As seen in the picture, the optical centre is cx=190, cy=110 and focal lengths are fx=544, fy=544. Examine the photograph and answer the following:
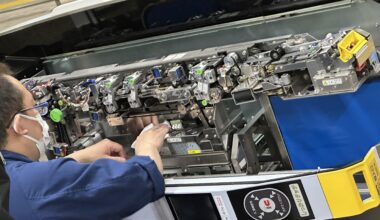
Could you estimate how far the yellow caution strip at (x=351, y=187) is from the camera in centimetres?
202

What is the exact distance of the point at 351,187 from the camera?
6.69 feet

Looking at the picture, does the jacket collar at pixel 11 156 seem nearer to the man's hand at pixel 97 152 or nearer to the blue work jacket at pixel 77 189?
the blue work jacket at pixel 77 189

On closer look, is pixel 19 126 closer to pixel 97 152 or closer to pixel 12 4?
pixel 97 152

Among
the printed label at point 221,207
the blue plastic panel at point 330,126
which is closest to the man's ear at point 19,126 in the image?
the printed label at point 221,207

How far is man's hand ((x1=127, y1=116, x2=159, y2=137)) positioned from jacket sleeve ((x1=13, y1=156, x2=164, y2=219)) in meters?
0.69

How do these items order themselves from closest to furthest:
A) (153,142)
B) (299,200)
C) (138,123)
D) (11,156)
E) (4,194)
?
1. (4,194)
2. (299,200)
3. (11,156)
4. (153,142)
5. (138,123)

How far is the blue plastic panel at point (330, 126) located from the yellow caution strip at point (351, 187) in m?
0.29

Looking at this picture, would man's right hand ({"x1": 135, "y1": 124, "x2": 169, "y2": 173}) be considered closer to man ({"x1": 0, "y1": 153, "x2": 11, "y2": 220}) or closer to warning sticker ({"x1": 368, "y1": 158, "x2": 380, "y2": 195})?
warning sticker ({"x1": 368, "y1": 158, "x2": 380, "y2": 195})

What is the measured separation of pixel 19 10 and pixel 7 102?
4.67ft

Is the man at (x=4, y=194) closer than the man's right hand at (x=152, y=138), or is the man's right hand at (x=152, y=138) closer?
the man at (x=4, y=194)

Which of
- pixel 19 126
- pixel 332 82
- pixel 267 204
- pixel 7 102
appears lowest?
pixel 267 204

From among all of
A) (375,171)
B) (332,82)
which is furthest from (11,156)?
(375,171)

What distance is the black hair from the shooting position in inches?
91.2

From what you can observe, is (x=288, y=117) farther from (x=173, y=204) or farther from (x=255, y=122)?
(x=173, y=204)
